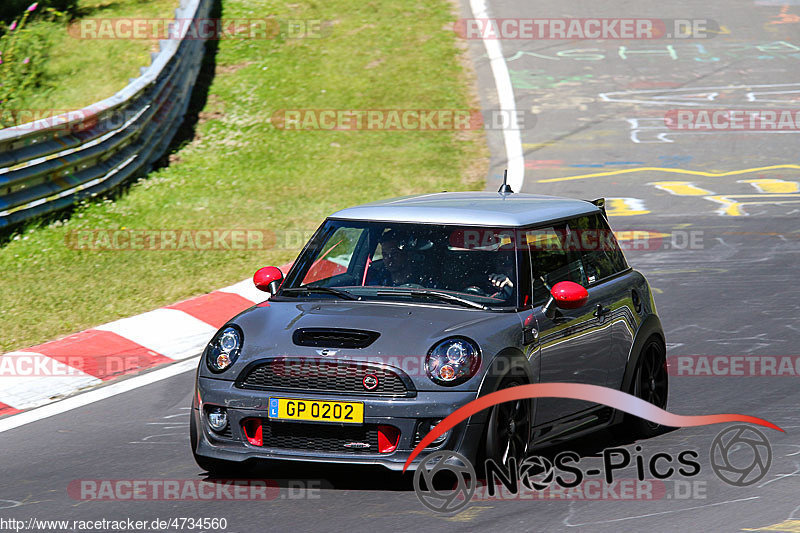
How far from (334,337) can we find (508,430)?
104 cm

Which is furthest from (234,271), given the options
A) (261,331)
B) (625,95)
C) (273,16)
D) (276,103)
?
(273,16)

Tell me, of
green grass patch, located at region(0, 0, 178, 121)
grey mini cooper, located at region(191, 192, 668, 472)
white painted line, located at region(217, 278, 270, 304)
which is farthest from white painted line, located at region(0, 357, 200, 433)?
green grass patch, located at region(0, 0, 178, 121)

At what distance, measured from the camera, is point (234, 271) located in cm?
1281

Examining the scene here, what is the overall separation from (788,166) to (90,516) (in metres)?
14.4

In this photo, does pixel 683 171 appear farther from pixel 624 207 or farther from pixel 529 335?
pixel 529 335

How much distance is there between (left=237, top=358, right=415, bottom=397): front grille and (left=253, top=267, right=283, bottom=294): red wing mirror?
136 cm

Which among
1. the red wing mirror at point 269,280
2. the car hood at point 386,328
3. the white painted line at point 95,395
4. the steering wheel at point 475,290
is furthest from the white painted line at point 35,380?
the steering wheel at point 475,290

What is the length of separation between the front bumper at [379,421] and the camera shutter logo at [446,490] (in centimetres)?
4

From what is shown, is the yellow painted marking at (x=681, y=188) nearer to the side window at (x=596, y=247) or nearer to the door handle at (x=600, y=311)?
the side window at (x=596, y=247)

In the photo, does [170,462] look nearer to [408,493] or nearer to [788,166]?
[408,493]

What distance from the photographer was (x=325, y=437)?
6316 mm

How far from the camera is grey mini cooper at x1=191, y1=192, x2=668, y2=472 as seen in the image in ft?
20.6

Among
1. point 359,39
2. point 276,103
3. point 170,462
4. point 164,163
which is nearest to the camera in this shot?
point 170,462

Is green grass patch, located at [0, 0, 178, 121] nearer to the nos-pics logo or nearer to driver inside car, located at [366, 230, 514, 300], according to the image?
driver inside car, located at [366, 230, 514, 300]
